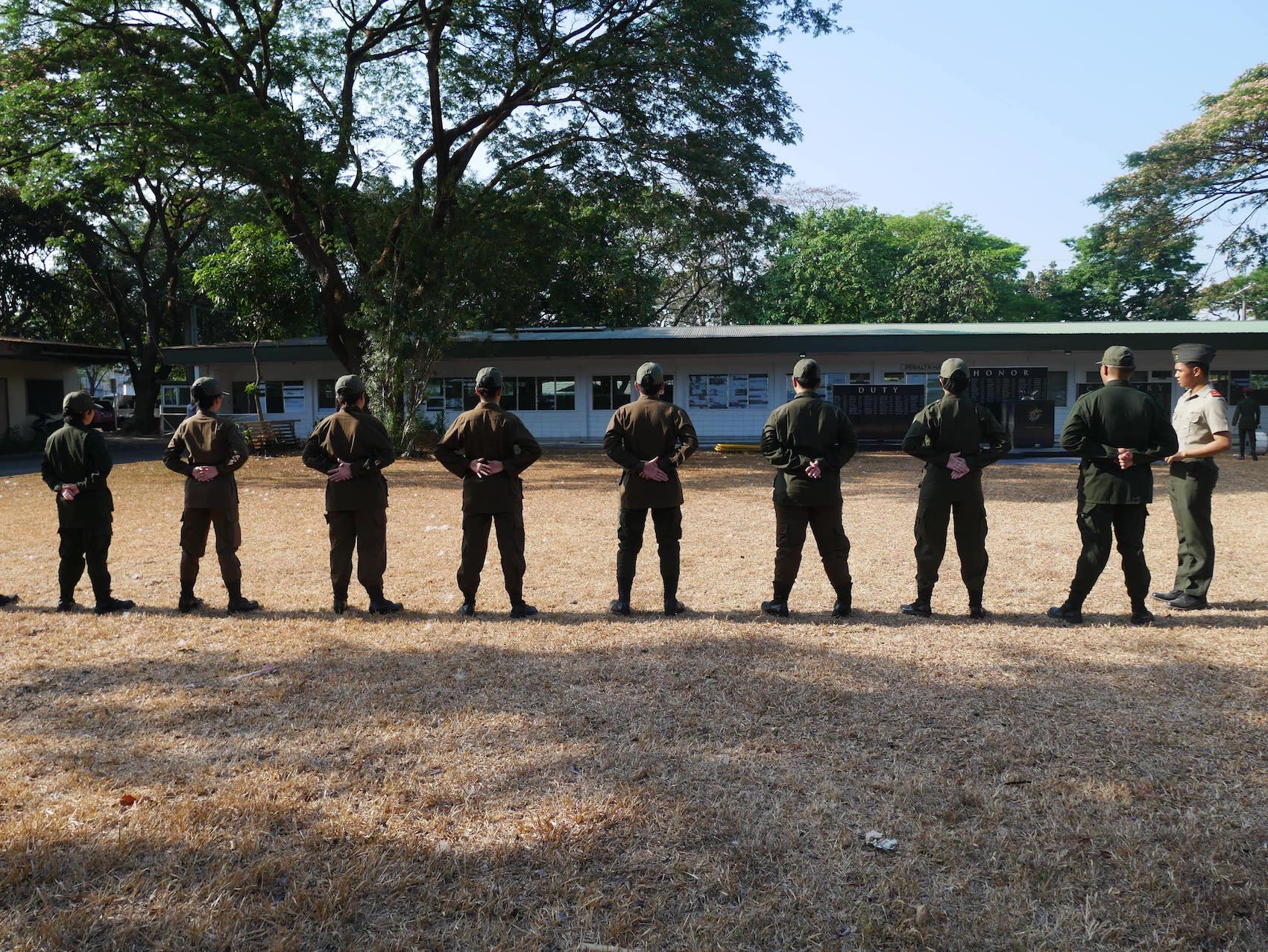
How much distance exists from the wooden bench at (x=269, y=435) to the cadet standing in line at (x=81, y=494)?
1799 cm

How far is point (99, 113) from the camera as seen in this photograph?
54.7 ft

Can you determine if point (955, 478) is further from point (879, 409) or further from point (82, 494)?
point (879, 409)

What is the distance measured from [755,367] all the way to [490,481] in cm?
2160

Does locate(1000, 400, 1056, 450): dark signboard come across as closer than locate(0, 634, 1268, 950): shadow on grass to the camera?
No

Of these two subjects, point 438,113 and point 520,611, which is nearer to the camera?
point 520,611

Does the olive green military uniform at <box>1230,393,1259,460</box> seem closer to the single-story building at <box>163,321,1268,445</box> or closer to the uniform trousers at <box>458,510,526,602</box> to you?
the single-story building at <box>163,321,1268,445</box>

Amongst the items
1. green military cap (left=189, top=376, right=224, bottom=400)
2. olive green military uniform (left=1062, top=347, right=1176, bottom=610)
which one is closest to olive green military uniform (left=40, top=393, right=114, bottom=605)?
green military cap (left=189, top=376, right=224, bottom=400)

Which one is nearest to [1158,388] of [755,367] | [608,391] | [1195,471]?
[755,367]

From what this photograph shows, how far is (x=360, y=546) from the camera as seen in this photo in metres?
6.59

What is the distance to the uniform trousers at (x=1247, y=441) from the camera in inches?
797

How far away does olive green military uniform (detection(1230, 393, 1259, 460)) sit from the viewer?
19688 millimetres

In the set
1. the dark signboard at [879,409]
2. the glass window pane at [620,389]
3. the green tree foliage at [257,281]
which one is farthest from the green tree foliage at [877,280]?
the green tree foliage at [257,281]

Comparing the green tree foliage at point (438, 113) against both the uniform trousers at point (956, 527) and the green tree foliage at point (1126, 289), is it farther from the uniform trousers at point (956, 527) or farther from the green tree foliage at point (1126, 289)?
the green tree foliage at point (1126, 289)

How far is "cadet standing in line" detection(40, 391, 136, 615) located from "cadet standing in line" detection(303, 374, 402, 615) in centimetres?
156
